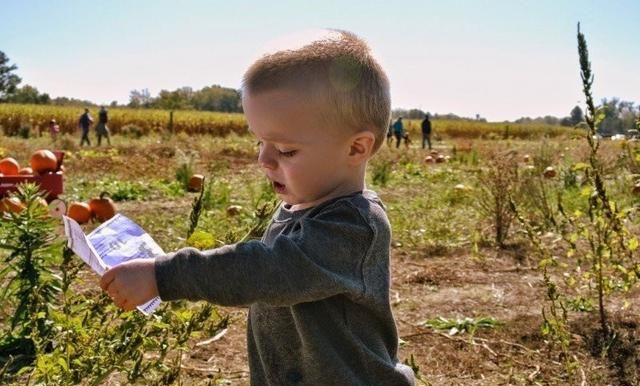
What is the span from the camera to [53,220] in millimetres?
3045

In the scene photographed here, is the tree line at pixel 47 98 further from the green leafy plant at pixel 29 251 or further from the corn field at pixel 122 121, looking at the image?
the green leafy plant at pixel 29 251

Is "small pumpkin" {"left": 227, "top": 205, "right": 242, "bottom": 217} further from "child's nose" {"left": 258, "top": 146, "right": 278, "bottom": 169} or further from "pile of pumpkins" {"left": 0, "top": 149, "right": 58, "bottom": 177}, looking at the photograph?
"child's nose" {"left": 258, "top": 146, "right": 278, "bottom": 169}

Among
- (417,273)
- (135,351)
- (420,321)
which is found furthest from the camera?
(417,273)

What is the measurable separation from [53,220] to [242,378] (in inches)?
41.6

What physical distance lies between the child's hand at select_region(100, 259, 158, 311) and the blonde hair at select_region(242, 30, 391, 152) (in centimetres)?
41

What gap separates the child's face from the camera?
1.42 m

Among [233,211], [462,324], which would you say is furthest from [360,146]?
[233,211]

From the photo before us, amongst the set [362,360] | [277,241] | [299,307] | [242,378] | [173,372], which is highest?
[277,241]

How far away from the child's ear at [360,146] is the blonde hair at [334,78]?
1cm

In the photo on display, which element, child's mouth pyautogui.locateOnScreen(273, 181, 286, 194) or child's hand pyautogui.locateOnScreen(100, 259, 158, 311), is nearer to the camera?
child's hand pyautogui.locateOnScreen(100, 259, 158, 311)

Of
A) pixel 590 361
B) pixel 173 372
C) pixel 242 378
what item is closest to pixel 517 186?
pixel 590 361

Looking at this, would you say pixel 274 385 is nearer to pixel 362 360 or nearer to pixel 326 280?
pixel 362 360

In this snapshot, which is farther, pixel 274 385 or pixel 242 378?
pixel 242 378

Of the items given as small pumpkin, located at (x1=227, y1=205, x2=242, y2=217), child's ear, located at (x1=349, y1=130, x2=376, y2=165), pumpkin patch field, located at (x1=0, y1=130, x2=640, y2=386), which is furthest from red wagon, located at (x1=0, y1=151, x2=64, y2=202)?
child's ear, located at (x1=349, y1=130, x2=376, y2=165)
